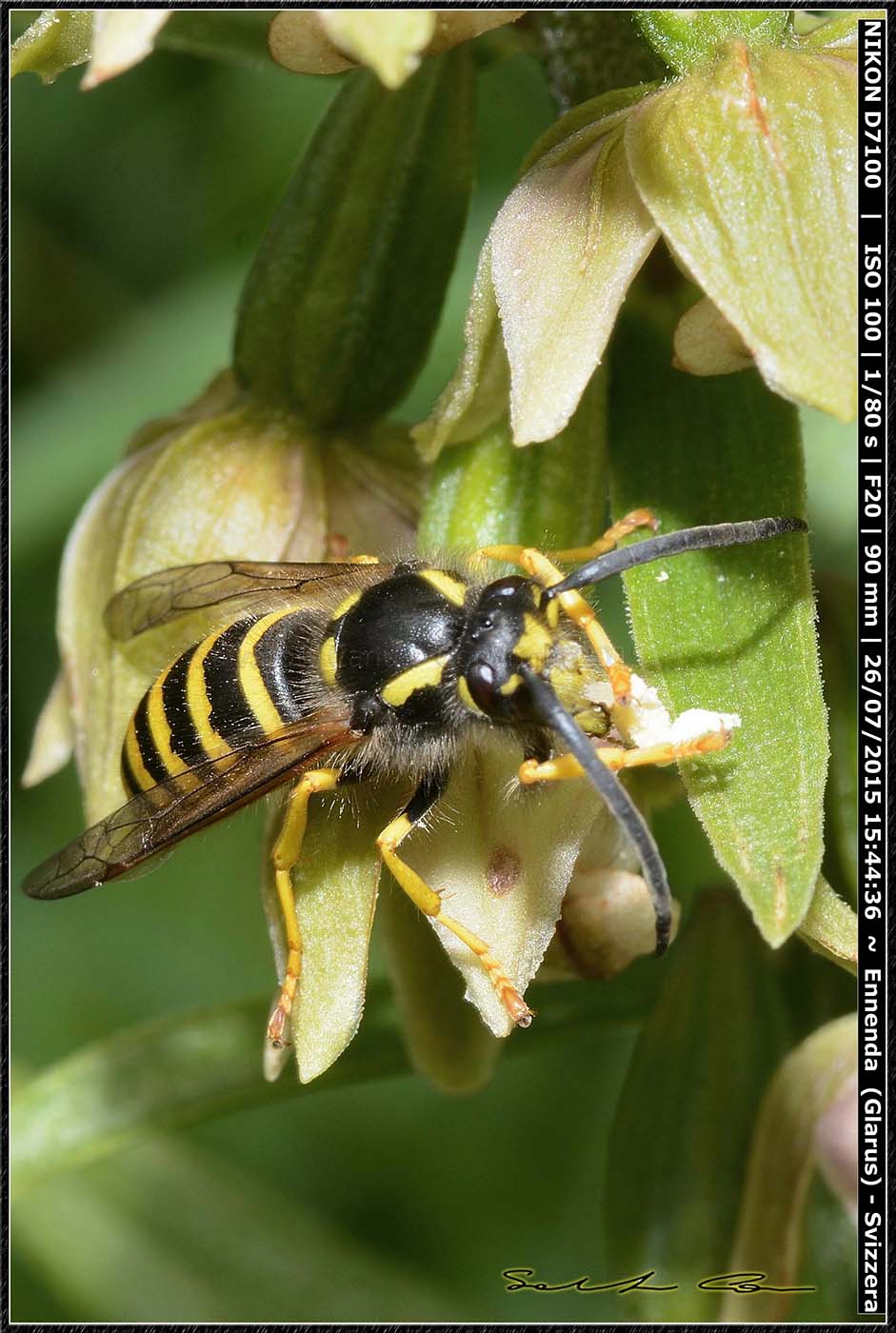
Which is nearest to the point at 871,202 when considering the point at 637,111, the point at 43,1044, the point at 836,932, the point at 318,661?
the point at 637,111

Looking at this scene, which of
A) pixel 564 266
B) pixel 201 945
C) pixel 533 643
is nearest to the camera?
pixel 564 266

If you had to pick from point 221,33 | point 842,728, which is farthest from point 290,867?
point 221,33

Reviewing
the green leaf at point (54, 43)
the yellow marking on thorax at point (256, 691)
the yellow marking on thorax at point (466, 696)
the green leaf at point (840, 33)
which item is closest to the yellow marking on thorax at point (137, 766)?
the yellow marking on thorax at point (256, 691)

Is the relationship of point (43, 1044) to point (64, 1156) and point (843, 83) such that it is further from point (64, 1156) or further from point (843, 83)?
point (843, 83)

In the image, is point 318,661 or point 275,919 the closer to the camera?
point 275,919

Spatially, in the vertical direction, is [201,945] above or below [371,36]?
below

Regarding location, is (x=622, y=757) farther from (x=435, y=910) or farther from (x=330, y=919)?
(x=330, y=919)

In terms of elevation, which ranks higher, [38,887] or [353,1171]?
[38,887]

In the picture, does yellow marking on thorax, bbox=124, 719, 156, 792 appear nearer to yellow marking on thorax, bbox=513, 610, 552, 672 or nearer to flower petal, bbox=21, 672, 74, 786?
flower petal, bbox=21, 672, 74, 786

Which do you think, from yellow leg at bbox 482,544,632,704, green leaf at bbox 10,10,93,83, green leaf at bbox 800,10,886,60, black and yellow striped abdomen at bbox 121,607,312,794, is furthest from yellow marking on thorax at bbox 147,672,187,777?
green leaf at bbox 800,10,886,60
